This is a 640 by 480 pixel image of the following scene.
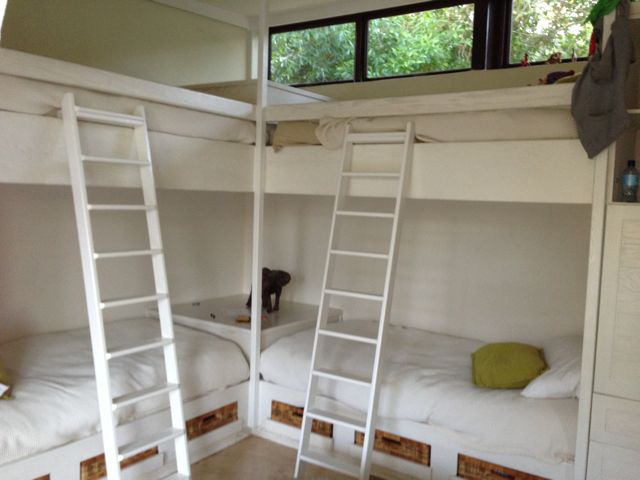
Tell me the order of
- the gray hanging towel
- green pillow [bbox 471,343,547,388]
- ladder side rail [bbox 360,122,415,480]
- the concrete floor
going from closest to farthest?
the gray hanging towel → ladder side rail [bbox 360,122,415,480] → green pillow [bbox 471,343,547,388] → the concrete floor

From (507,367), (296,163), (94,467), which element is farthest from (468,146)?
(94,467)

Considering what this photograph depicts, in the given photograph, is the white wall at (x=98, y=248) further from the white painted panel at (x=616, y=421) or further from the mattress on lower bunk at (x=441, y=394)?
the white painted panel at (x=616, y=421)

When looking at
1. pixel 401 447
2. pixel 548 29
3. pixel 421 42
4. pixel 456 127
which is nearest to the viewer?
pixel 456 127

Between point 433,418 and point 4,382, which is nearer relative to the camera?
point 4,382

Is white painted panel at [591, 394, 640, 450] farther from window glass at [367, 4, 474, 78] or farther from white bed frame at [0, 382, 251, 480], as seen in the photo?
window glass at [367, 4, 474, 78]

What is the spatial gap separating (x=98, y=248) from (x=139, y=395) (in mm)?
1625

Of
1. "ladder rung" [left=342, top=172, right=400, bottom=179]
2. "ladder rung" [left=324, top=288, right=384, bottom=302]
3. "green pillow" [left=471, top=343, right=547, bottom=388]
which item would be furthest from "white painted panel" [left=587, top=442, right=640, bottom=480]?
"ladder rung" [left=342, top=172, right=400, bottom=179]

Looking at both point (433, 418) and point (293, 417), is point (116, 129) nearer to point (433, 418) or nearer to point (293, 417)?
point (293, 417)

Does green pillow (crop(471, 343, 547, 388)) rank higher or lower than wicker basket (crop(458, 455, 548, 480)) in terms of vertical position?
higher

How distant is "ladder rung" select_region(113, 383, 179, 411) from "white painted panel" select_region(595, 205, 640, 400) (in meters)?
1.91

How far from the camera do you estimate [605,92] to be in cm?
242

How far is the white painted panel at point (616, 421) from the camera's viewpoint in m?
2.51

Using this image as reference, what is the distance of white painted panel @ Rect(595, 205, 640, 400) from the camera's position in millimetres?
2484

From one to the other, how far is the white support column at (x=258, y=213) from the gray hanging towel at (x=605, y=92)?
1.72 m
